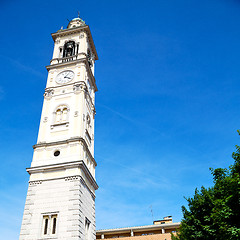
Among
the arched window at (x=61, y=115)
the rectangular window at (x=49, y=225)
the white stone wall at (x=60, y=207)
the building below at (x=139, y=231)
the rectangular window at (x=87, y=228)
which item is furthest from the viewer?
the building below at (x=139, y=231)

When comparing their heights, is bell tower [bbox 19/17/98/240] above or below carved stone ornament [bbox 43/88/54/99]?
below

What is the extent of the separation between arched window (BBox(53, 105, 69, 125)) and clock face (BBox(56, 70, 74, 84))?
A: 176 inches

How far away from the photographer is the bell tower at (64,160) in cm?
2456

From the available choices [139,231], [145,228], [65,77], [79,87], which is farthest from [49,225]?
[139,231]

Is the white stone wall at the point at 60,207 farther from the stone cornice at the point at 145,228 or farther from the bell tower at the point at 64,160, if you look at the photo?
the stone cornice at the point at 145,228

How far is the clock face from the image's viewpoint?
3588cm

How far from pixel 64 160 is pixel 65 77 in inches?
515

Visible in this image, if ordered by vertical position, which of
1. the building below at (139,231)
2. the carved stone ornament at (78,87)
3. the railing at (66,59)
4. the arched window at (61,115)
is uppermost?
the railing at (66,59)

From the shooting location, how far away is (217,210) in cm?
1809

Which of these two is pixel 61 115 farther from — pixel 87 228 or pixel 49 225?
pixel 87 228

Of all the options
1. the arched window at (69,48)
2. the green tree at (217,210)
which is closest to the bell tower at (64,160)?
the arched window at (69,48)

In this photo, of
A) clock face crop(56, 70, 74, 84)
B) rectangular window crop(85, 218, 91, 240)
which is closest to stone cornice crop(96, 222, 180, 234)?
rectangular window crop(85, 218, 91, 240)

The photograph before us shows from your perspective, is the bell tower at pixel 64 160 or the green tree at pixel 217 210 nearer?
the green tree at pixel 217 210

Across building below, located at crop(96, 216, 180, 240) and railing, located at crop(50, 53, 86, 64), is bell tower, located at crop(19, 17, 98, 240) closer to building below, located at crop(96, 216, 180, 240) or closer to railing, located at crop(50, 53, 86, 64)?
railing, located at crop(50, 53, 86, 64)
